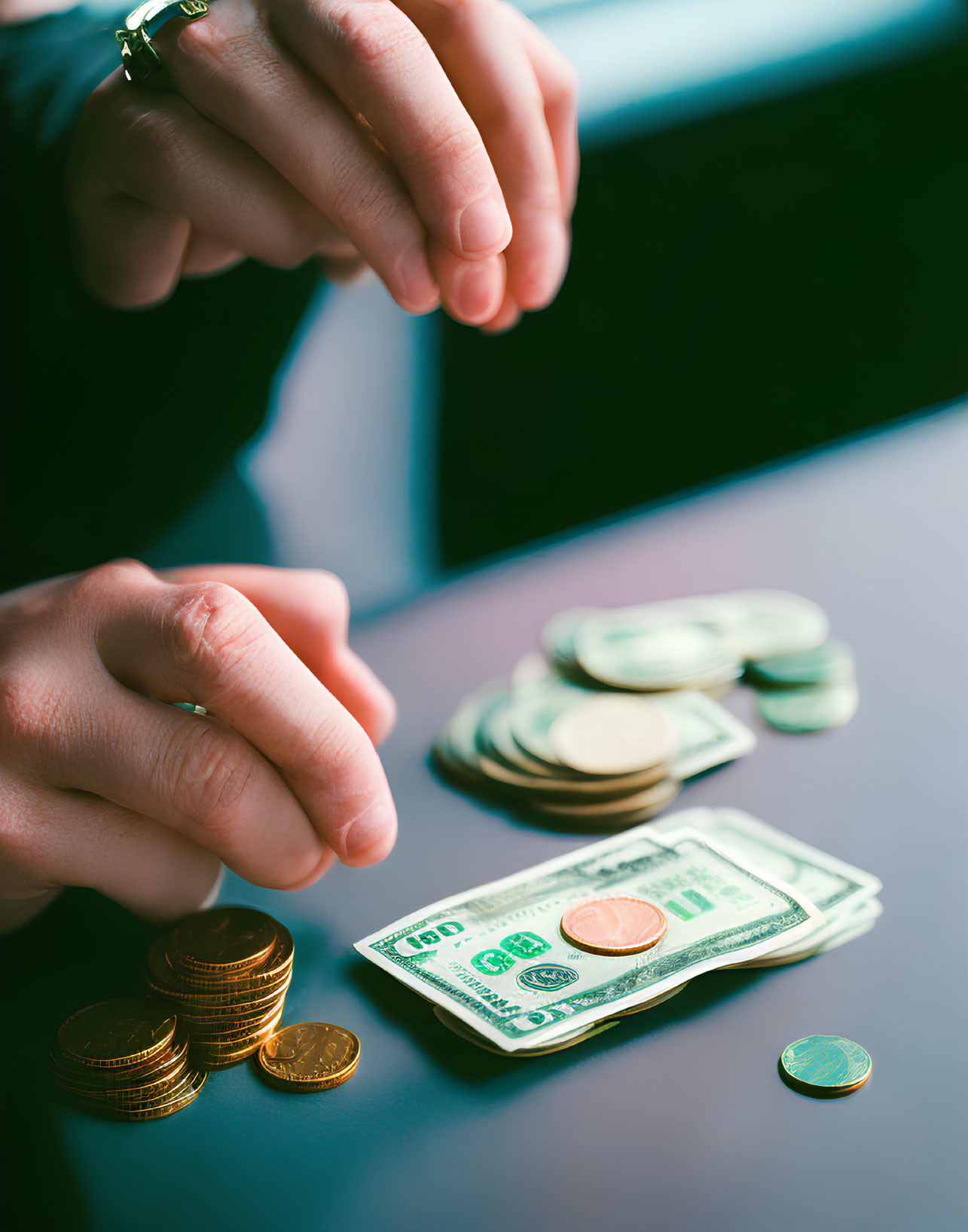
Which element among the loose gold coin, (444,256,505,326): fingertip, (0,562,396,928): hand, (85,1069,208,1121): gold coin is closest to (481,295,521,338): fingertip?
(444,256,505,326): fingertip

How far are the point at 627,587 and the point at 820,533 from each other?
10.4 inches

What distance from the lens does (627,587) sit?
4.08ft

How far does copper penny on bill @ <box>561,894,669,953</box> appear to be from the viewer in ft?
2.25

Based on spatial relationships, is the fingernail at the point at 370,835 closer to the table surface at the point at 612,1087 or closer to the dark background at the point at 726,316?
the table surface at the point at 612,1087

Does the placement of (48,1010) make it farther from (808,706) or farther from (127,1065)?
(808,706)

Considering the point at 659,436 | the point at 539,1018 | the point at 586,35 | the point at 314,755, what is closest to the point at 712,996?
the point at 539,1018

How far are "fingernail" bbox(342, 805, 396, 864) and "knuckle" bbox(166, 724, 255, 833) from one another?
7 centimetres

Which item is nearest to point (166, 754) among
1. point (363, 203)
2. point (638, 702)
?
point (363, 203)

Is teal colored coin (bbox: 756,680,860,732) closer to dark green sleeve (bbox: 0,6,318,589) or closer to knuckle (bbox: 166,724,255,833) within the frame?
knuckle (bbox: 166,724,255,833)

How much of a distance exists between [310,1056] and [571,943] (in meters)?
0.17

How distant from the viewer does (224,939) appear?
2.22 feet

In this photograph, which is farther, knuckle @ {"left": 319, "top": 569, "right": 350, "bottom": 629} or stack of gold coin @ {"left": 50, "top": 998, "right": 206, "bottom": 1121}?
knuckle @ {"left": 319, "top": 569, "right": 350, "bottom": 629}

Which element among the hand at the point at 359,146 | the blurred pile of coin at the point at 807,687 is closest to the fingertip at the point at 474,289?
the hand at the point at 359,146

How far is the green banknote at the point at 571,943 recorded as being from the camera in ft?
2.12
